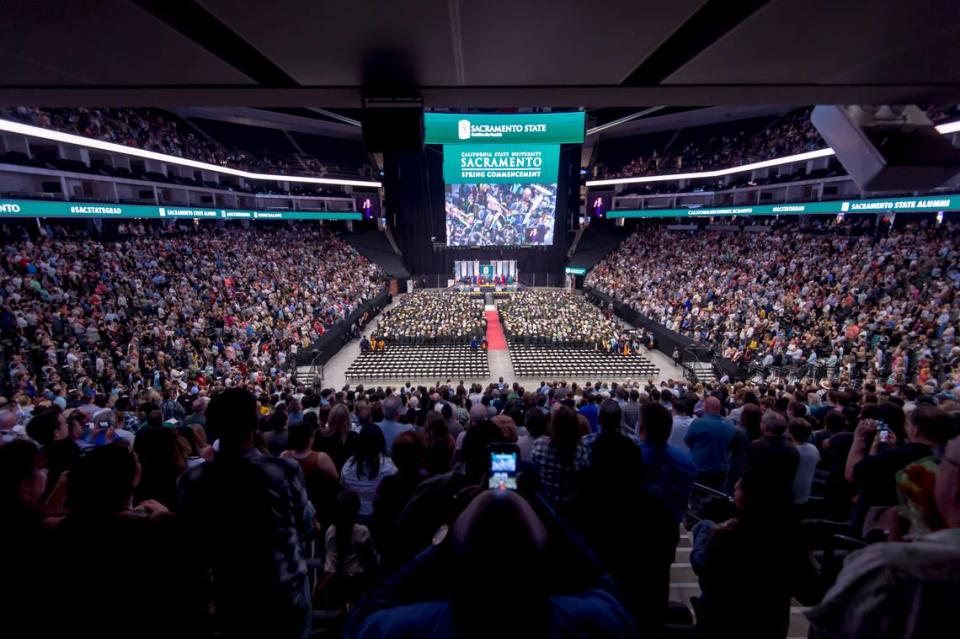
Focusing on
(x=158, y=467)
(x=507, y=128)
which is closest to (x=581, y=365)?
(x=158, y=467)

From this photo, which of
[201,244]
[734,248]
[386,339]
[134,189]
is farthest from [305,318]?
[734,248]

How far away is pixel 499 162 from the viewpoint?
33938 mm

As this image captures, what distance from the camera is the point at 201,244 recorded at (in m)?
A: 24.2

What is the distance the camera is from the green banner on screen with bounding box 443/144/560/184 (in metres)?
33.7

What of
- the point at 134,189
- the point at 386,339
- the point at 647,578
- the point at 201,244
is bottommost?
the point at 386,339

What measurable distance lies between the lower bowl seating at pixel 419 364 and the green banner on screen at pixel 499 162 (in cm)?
1872

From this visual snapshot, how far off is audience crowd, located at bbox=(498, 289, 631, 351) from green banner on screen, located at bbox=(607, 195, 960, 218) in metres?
10.1

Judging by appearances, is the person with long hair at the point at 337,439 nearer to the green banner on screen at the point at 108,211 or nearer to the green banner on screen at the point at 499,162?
the green banner on screen at the point at 108,211

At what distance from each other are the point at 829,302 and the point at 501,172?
23400 mm

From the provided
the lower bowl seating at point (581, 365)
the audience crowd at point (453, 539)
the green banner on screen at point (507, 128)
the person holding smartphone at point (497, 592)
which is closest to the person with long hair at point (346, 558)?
the audience crowd at point (453, 539)

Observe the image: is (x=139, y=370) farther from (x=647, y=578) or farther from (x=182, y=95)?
(x=647, y=578)

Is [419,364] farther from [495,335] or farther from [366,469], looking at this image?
[366,469]

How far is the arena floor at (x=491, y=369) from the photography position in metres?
16.8

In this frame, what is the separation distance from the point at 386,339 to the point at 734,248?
2134 centimetres
